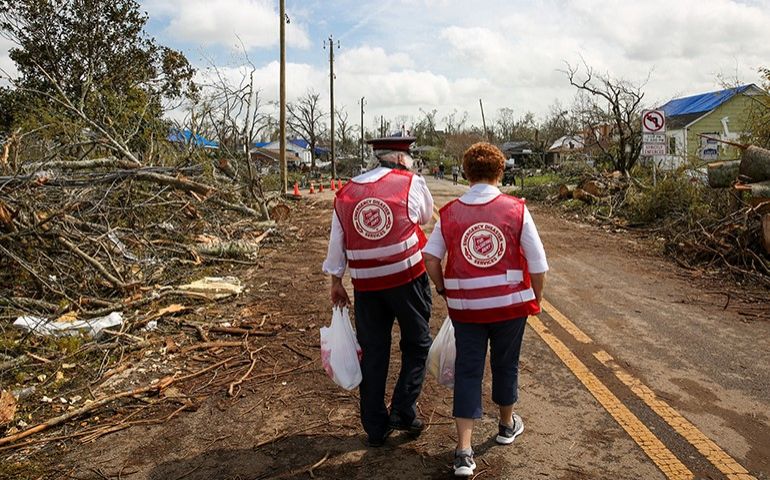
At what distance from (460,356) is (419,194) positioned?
0.93 m

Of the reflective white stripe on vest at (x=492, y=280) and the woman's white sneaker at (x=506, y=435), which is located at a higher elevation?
the reflective white stripe on vest at (x=492, y=280)

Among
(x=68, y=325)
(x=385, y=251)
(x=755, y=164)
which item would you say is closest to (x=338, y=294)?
(x=385, y=251)

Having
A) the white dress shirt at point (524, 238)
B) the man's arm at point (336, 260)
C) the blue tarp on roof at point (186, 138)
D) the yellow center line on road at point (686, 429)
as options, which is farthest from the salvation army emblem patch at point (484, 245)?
the blue tarp on roof at point (186, 138)

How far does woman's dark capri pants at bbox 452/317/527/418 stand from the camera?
3139mm

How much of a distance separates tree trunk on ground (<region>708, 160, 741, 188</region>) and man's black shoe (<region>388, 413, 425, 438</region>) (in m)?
8.52

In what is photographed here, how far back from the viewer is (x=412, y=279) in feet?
11.2

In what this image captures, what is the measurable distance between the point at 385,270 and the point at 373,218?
0.30 m

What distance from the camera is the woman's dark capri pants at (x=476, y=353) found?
3.14 meters

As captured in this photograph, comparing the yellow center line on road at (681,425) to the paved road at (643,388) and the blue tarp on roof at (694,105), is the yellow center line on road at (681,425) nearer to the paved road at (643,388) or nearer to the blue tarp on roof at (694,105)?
the paved road at (643,388)

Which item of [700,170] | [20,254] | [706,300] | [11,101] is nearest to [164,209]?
[20,254]

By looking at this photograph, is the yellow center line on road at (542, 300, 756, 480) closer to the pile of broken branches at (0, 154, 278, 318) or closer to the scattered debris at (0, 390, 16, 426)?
the scattered debris at (0, 390, 16, 426)

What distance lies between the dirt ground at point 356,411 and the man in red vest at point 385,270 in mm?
283

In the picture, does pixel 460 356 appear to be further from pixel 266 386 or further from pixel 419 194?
pixel 266 386

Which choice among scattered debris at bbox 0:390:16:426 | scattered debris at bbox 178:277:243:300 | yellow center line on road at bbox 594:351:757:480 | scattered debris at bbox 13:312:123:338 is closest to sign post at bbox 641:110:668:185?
scattered debris at bbox 178:277:243:300
